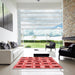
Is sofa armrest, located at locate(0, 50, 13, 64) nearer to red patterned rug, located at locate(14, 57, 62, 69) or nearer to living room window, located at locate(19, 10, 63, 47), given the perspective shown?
red patterned rug, located at locate(14, 57, 62, 69)

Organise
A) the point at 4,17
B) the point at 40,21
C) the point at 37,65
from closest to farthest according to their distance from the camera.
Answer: the point at 37,65, the point at 4,17, the point at 40,21

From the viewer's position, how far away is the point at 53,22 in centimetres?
1085

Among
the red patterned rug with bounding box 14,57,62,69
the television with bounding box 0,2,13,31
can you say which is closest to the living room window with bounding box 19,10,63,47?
the television with bounding box 0,2,13,31

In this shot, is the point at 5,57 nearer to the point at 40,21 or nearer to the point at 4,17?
the point at 4,17

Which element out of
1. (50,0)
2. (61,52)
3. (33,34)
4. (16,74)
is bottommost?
(16,74)

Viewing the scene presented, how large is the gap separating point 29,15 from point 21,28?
172cm

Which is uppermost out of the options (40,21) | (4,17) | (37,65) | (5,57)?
(40,21)

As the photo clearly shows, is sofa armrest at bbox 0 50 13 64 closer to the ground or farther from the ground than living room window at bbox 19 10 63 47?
closer to the ground

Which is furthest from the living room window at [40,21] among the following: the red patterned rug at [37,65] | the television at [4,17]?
the red patterned rug at [37,65]

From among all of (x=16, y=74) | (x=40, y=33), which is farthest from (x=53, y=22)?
(x=16, y=74)

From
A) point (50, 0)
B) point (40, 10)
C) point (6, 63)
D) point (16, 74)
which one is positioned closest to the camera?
point (16, 74)

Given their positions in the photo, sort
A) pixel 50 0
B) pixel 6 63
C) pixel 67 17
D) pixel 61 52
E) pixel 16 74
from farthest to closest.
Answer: pixel 50 0, pixel 67 17, pixel 61 52, pixel 6 63, pixel 16 74

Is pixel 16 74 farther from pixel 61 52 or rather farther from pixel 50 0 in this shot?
pixel 50 0

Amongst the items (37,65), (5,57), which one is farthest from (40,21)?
(37,65)
